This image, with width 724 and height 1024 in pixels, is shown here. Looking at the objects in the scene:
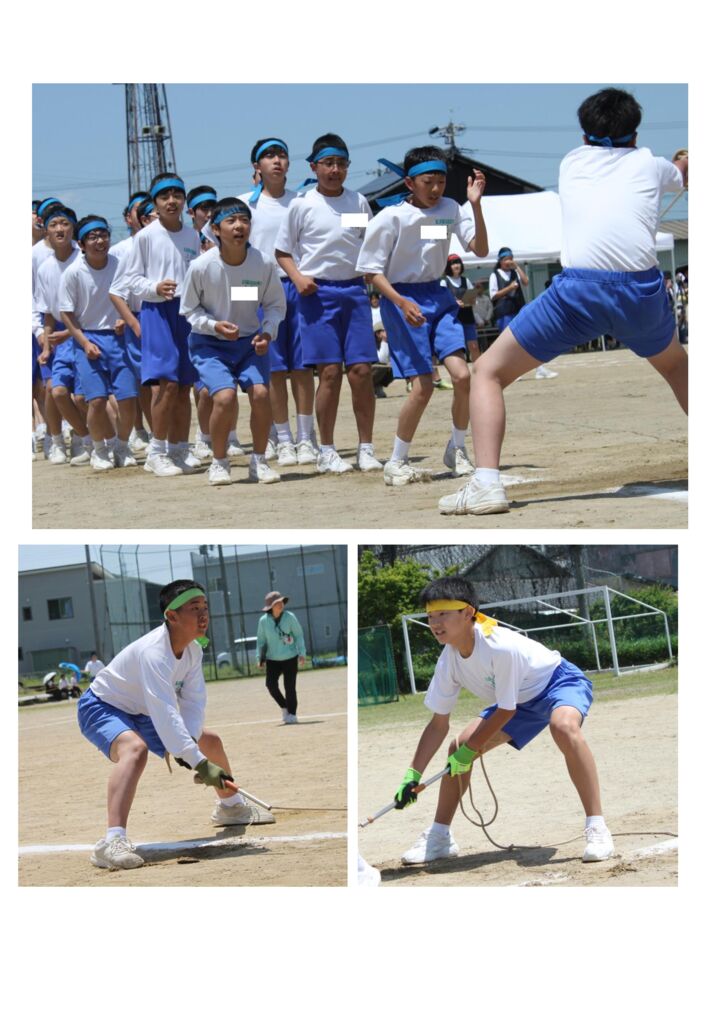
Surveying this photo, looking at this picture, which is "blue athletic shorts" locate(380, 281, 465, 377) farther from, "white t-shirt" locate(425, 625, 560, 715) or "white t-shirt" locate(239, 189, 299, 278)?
"white t-shirt" locate(425, 625, 560, 715)

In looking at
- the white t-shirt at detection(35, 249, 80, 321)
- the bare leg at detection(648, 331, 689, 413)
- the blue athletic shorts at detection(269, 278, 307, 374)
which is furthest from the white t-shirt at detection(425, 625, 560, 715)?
the white t-shirt at detection(35, 249, 80, 321)

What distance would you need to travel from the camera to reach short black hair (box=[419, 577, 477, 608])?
5.73m

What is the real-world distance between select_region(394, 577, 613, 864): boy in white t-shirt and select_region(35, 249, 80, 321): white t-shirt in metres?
5.59

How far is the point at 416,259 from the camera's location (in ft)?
24.9

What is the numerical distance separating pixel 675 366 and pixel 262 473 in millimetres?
2641

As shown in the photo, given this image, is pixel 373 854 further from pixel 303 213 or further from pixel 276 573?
pixel 276 573

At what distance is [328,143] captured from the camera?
798 cm

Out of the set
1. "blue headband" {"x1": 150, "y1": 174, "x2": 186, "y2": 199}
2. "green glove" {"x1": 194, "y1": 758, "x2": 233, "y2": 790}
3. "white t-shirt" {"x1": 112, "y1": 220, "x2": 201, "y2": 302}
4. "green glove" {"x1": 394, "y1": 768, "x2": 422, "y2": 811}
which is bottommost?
"green glove" {"x1": 394, "y1": 768, "x2": 422, "y2": 811}

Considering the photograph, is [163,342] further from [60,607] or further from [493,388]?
[60,607]

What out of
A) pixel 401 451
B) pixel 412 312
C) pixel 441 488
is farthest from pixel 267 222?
pixel 441 488

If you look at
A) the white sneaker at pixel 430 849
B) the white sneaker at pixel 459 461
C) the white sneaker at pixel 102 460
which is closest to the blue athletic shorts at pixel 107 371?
the white sneaker at pixel 102 460

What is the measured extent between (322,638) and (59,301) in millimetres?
3994

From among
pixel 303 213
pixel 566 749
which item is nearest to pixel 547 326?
pixel 566 749

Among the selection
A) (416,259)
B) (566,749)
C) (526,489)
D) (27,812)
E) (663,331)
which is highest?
(416,259)
